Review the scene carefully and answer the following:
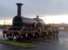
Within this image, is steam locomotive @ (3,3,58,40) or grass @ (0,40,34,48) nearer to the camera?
grass @ (0,40,34,48)

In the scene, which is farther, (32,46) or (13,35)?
(13,35)

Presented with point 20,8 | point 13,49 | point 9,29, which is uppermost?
point 20,8

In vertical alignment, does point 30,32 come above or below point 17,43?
above

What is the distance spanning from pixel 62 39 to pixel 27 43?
97.5 inches

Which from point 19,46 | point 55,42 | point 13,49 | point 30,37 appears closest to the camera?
point 13,49

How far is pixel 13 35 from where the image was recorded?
1202cm

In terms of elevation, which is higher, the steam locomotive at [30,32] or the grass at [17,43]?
the steam locomotive at [30,32]

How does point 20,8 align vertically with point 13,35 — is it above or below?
above

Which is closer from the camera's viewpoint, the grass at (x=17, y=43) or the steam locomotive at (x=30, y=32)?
the grass at (x=17, y=43)

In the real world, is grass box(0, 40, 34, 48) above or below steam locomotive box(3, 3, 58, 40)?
below

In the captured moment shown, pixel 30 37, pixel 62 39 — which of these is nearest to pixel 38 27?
pixel 30 37

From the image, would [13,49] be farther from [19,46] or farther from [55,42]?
[55,42]

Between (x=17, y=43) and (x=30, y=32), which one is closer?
(x=17, y=43)

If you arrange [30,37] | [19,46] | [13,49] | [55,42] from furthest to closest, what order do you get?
[55,42]
[30,37]
[19,46]
[13,49]
